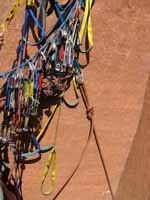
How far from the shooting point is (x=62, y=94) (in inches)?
100

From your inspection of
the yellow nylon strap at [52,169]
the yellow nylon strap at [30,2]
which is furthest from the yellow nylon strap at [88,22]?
the yellow nylon strap at [52,169]

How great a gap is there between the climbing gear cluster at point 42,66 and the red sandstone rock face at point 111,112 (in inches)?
2.0

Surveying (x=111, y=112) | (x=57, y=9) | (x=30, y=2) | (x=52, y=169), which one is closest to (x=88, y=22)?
(x=57, y=9)

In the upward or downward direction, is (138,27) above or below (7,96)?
above

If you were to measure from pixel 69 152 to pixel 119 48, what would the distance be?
Result: 565 millimetres

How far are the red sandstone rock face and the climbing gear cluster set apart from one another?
2.0 inches

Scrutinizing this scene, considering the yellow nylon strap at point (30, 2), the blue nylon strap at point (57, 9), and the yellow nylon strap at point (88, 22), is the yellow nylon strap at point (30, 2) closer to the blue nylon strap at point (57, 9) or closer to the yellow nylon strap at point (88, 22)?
the blue nylon strap at point (57, 9)

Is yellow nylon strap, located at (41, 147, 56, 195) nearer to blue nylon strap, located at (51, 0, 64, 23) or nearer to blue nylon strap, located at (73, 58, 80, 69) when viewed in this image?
blue nylon strap, located at (73, 58, 80, 69)

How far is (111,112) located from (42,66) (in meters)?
0.43

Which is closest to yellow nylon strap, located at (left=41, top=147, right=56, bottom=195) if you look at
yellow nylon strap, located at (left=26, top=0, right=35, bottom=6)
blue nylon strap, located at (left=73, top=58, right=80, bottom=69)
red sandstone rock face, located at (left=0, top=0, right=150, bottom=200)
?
red sandstone rock face, located at (left=0, top=0, right=150, bottom=200)

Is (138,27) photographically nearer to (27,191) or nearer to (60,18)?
(60,18)

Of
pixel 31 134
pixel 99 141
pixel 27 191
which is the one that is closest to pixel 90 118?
pixel 99 141

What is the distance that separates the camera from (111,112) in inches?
103

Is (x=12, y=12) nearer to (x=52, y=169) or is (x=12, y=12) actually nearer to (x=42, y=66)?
(x=42, y=66)
